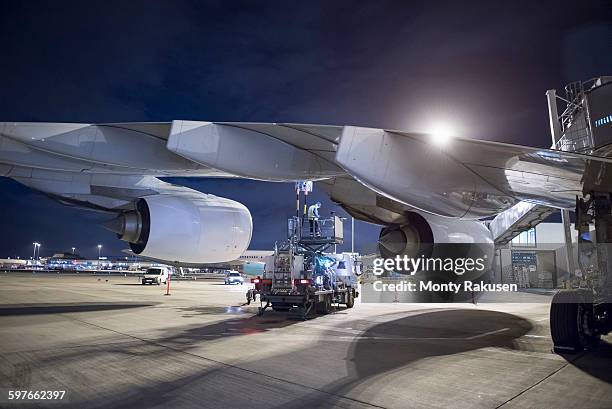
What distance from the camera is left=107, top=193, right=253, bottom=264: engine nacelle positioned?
375 inches

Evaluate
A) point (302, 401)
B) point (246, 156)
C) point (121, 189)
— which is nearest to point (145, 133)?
point (246, 156)

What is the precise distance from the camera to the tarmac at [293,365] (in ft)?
14.9

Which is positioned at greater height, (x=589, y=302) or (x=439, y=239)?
(x=439, y=239)

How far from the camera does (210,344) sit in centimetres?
774

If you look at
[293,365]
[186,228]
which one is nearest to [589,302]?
[293,365]

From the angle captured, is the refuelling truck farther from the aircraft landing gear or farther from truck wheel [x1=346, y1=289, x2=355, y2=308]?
the aircraft landing gear

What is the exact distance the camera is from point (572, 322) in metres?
7.21

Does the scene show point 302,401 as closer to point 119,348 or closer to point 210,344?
point 210,344

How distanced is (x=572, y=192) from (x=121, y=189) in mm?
10080

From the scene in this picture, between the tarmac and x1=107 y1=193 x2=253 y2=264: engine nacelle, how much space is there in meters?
1.82

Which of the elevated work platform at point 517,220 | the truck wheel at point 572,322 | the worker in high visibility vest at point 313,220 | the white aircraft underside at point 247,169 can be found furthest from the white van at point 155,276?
the truck wheel at point 572,322

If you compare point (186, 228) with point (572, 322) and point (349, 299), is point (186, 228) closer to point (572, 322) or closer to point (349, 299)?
point (572, 322)

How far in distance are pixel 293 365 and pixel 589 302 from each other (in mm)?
5617

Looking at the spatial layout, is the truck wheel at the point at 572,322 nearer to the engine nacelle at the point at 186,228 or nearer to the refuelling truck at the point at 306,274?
the refuelling truck at the point at 306,274
